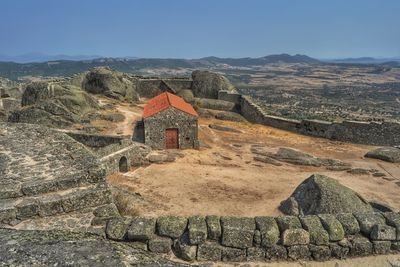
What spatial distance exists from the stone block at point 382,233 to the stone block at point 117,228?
4.66 meters

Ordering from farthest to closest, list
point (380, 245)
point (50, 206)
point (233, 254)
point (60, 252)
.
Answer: point (50, 206) → point (380, 245) → point (233, 254) → point (60, 252)

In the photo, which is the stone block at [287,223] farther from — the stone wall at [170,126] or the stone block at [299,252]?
the stone wall at [170,126]

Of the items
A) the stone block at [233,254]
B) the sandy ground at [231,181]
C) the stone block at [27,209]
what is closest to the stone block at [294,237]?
the stone block at [233,254]

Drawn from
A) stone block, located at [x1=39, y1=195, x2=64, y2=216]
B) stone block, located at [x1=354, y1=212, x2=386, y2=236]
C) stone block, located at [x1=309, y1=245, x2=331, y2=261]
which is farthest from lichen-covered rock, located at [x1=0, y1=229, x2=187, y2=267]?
stone block, located at [x1=354, y1=212, x2=386, y2=236]

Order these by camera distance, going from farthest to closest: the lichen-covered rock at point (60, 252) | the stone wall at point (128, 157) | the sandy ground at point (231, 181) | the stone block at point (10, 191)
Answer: the stone wall at point (128, 157) → the sandy ground at point (231, 181) → the stone block at point (10, 191) → the lichen-covered rock at point (60, 252)

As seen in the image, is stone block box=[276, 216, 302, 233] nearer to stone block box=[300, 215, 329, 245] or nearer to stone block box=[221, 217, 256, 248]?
stone block box=[300, 215, 329, 245]

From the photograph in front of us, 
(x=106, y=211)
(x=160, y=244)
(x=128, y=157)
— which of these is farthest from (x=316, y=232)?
(x=128, y=157)

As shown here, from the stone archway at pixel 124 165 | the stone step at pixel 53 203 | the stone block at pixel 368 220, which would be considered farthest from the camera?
the stone archway at pixel 124 165

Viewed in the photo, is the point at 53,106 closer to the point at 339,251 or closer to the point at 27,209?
the point at 27,209

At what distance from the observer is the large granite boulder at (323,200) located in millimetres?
14300

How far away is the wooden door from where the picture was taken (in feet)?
89.6

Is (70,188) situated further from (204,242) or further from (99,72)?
(99,72)

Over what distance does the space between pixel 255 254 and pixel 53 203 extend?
4.24 metres

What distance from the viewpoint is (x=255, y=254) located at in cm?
708
